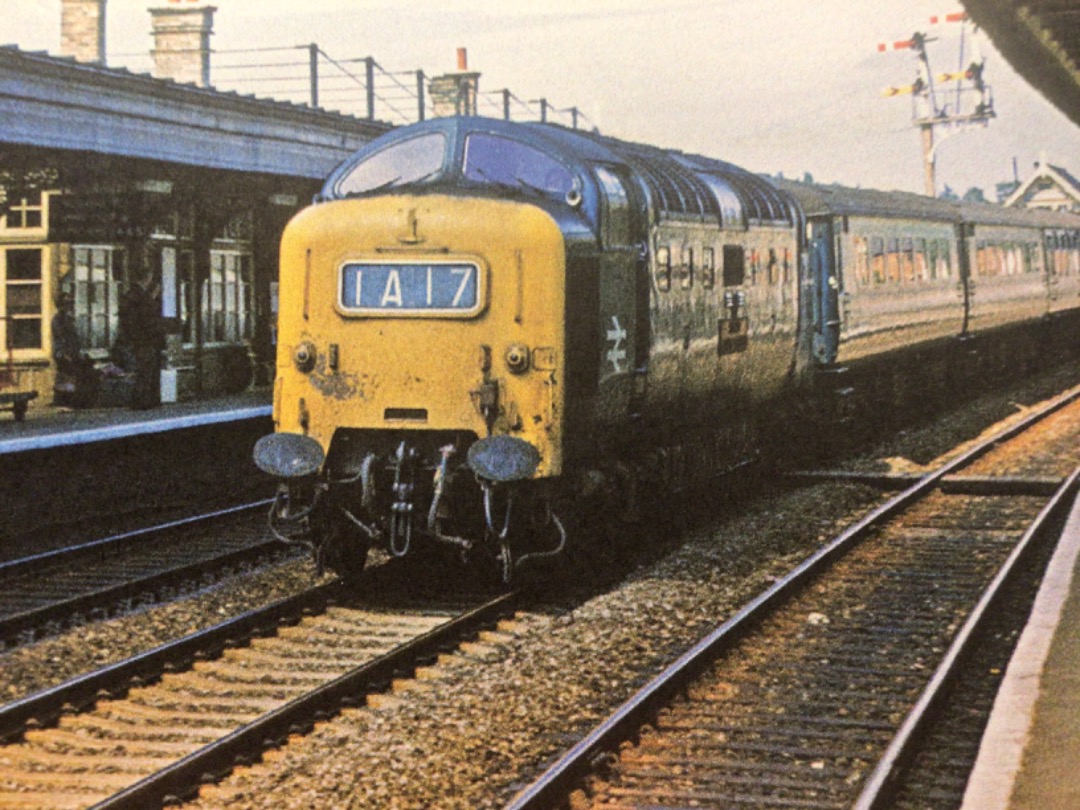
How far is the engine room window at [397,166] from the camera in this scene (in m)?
10.3

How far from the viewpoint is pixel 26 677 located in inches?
315

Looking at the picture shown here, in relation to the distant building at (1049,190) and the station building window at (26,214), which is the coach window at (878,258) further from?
the distant building at (1049,190)

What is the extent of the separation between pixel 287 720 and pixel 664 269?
16.8 ft

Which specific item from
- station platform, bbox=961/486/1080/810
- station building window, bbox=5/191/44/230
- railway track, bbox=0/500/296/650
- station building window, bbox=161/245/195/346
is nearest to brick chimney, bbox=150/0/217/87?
station building window, bbox=161/245/195/346

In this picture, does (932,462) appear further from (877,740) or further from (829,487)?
(877,740)

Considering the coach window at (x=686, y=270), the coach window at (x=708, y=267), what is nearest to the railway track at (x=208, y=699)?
the coach window at (x=686, y=270)

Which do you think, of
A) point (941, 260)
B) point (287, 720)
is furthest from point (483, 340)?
point (941, 260)

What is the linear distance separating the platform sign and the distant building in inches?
2561

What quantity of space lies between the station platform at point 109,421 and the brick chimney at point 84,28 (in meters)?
5.54

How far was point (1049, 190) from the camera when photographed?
7275cm

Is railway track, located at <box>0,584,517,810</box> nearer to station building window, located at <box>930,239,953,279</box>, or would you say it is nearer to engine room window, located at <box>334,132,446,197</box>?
engine room window, located at <box>334,132,446,197</box>

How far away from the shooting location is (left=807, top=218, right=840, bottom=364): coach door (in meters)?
17.9

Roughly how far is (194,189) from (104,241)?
129cm

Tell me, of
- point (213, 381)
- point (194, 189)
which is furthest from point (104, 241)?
point (213, 381)
